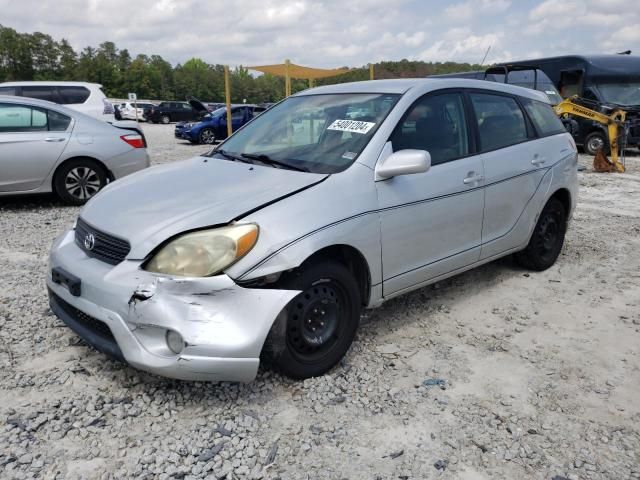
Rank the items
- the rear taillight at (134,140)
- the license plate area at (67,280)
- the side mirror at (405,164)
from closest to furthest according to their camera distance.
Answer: the license plate area at (67,280) < the side mirror at (405,164) < the rear taillight at (134,140)

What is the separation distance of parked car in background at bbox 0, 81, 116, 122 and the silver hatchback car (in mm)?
7986

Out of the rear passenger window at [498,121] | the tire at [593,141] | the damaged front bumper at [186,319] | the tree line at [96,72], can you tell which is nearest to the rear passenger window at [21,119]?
the damaged front bumper at [186,319]

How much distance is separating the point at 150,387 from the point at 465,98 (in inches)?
112

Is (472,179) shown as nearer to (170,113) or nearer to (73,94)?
(73,94)

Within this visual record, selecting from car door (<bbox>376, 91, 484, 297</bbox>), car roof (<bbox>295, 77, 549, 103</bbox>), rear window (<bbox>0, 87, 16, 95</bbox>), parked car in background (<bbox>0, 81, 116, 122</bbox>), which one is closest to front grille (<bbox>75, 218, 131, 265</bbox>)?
car door (<bbox>376, 91, 484, 297</bbox>)

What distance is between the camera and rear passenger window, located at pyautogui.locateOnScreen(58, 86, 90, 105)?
1087 cm

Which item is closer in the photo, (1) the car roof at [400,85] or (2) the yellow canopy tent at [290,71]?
(1) the car roof at [400,85]

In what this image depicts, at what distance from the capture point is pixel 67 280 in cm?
281

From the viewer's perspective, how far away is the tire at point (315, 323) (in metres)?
2.71

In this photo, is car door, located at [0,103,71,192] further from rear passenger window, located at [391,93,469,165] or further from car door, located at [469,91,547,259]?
car door, located at [469,91,547,259]

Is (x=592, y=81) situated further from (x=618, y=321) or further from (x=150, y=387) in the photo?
(x=150, y=387)

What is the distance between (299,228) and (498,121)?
7.29ft

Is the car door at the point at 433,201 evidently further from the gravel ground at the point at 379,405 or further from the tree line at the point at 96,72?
the tree line at the point at 96,72

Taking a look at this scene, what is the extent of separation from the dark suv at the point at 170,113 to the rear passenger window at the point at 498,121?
3343 cm
